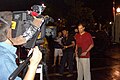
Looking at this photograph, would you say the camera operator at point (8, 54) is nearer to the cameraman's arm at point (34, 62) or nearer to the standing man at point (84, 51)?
the cameraman's arm at point (34, 62)

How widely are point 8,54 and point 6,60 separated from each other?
0.23 ft

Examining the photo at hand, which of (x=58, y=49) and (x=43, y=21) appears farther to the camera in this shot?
(x=58, y=49)

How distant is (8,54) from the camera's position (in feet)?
7.98

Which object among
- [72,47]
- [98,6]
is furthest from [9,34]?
[98,6]

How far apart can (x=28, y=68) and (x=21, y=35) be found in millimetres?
285

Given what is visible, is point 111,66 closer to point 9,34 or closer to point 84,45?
point 84,45

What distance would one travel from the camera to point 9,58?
2.41m

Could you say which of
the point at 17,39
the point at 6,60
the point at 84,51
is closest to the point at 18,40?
the point at 17,39

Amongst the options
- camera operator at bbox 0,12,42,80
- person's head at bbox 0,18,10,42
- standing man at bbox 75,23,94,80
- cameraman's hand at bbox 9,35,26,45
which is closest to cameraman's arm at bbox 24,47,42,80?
camera operator at bbox 0,12,42,80

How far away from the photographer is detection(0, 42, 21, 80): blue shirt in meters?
2.35

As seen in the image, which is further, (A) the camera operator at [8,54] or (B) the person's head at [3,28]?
(B) the person's head at [3,28]

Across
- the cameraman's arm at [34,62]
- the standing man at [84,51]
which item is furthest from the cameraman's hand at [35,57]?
the standing man at [84,51]

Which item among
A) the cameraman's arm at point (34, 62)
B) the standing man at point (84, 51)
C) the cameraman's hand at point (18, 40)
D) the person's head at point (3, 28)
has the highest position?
the person's head at point (3, 28)

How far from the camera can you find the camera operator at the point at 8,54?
93.0 inches
